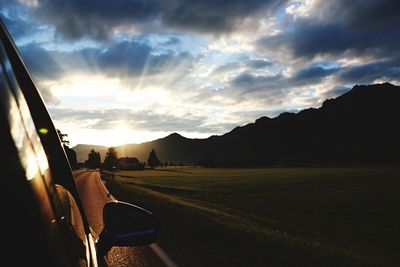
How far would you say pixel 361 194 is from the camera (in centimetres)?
3806

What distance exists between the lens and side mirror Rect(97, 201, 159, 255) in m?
2.56

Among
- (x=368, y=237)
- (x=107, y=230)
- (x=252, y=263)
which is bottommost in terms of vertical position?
(x=368, y=237)

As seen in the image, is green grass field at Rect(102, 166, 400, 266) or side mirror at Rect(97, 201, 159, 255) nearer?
side mirror at Rect(97, 201, 159, 255)

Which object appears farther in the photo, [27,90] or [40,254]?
[27,90]

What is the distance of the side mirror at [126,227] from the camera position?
8.40 feet

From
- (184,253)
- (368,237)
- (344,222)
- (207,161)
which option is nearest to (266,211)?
(344,222)

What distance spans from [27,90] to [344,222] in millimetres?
23425

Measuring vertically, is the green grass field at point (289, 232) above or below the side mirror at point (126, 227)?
below

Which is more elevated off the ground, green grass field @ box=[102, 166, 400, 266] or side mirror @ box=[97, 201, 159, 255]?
side mirror @ box=[97, 201, 159, 255]

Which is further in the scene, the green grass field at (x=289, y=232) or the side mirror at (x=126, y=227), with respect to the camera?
the green grass field at (x=289, y=232)

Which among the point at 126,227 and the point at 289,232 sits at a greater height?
the point at 126,227

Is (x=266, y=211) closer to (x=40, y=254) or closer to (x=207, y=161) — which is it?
(x=40, y=254)

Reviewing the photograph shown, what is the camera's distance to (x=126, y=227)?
8.57 feet

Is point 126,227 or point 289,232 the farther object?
point 289,232
